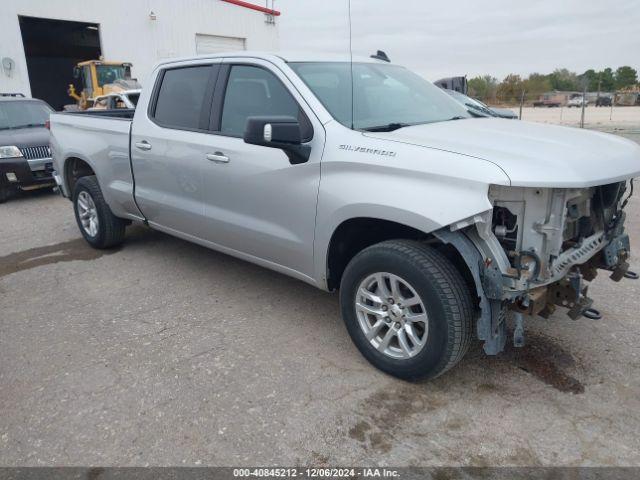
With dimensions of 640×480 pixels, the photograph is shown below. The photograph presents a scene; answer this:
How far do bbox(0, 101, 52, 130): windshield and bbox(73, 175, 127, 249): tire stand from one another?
479 centimetres

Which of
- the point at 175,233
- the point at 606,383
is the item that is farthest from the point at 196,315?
the point at 606,383

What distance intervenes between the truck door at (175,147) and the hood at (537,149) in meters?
1.61

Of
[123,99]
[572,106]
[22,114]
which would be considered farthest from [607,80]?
[22,114]

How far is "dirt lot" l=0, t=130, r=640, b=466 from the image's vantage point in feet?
8.63

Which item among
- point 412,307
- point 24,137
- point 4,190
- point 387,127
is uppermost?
point 387,127

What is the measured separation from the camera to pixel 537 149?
281 centimetres

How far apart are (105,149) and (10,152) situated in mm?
4476

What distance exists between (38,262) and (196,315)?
241 centimetres

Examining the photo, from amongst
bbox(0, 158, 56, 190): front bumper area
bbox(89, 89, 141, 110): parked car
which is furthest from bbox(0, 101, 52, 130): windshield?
bbox(89, 89, 141, 110): parked car

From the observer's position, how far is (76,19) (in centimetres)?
2077

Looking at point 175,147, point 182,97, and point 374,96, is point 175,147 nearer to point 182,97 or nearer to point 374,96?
point 182,97

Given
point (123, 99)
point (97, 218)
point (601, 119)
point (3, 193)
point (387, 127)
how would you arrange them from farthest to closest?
point (601, 119) < point (123, 99) < point (3, 193) < point (97, 218) < point (387, 127)

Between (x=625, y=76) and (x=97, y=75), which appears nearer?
(x=97, y=75)

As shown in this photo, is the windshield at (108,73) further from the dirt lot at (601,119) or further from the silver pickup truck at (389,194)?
the silver pickup truck at (389,194)
